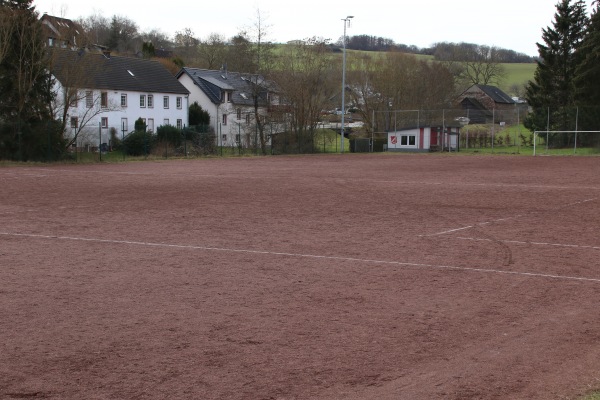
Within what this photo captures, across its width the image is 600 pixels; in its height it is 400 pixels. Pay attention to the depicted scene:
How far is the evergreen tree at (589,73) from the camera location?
188 feet

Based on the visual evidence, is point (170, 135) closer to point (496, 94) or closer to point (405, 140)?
point (405, 140)

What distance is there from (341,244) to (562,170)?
26.9 m

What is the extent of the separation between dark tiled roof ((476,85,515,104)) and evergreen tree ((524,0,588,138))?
123 ft

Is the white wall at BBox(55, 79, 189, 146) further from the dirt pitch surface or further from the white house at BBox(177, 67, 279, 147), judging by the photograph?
the dirt pitch surface

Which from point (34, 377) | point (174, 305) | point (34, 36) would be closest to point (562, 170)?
→ point (34, 36)

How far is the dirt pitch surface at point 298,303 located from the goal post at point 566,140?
40874mm

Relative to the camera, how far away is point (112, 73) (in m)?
67.5

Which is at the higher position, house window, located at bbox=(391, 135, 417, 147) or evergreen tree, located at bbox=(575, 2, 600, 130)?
evergreen tree, located at bbox=(575, 2, 600, 130)

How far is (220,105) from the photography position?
80.1m

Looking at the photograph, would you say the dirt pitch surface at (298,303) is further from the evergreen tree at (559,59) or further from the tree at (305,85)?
the evergreen tree at (559,59)

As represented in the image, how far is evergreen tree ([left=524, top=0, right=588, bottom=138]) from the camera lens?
213 feet

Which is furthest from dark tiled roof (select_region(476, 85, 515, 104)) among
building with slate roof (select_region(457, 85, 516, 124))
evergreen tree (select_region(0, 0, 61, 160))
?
evergreen tree (select_region(0, 0, 61, 160))

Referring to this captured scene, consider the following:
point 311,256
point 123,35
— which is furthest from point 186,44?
point 311,256

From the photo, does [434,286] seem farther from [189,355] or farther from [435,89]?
[435,89]
